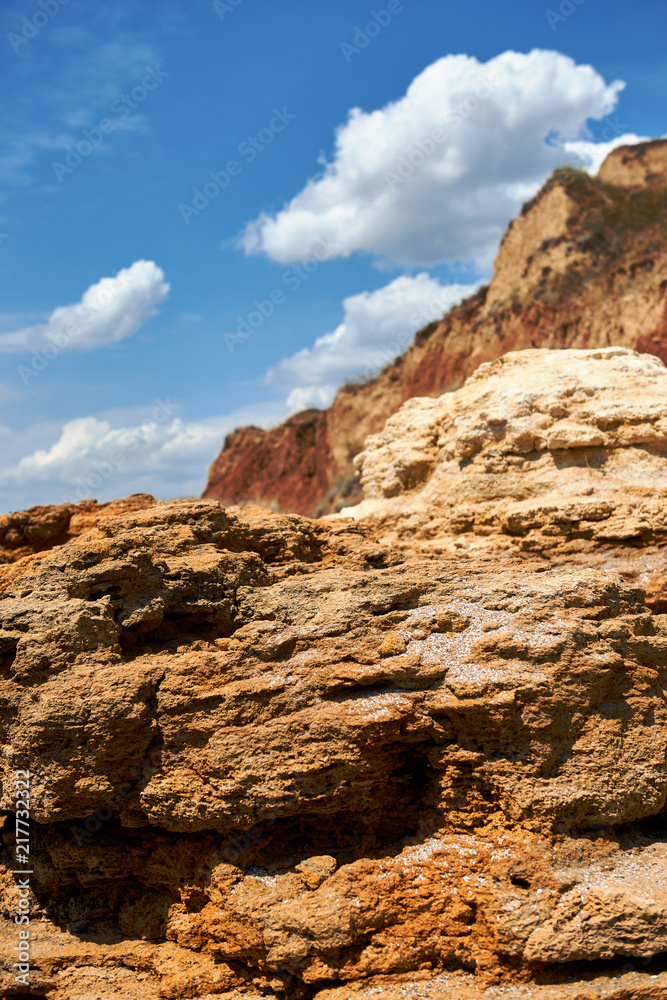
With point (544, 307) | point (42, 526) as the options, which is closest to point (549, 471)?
point (42, 526)

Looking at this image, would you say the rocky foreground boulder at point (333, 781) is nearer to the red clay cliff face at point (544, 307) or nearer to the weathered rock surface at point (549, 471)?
the weathered rock surface at point (549, 471)

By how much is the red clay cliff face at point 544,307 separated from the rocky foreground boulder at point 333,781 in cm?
1832

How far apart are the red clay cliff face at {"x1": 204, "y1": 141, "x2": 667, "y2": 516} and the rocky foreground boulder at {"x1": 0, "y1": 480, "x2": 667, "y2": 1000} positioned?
60.1 feet

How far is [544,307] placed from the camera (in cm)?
2519

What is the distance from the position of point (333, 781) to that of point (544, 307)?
23448 millimetres

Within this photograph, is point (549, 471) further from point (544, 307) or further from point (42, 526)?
point (544, 307)

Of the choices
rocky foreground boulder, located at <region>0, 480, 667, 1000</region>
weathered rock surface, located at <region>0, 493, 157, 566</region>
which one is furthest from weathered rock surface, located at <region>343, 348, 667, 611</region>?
weathered rock surface, located at <region>0, 493, 157, 566</region>

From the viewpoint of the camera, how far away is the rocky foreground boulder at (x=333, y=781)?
4.57m

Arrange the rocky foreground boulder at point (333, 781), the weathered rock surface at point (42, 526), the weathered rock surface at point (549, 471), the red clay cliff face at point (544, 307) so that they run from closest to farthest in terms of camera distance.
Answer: the rocky foreground boulder at point (333, 781) → the weathered rock surface at point (549, 471) → the weathered rock surface at point (42, 526) → the red clay cliff face at point (544, 307)

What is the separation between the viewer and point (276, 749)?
501 centimetres

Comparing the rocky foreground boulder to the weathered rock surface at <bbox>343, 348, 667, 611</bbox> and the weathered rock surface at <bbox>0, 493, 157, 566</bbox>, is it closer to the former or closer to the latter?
the weathered rock surface at <bbox>343, 348, 667, 611</bbox>

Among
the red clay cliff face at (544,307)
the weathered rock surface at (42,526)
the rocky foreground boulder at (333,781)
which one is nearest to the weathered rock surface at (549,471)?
the rocky foreground boulder at (333,781)

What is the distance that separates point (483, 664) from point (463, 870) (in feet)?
4.61

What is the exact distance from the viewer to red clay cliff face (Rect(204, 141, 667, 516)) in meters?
23.6
